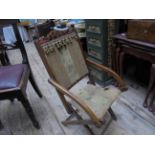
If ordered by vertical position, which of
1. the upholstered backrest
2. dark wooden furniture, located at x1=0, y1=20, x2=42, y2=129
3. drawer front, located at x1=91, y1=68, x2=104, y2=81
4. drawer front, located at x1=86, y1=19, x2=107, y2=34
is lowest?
drawer front, located at x1=91, y1=68, x2=104, y2=81

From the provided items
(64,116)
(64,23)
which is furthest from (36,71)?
(64,116)

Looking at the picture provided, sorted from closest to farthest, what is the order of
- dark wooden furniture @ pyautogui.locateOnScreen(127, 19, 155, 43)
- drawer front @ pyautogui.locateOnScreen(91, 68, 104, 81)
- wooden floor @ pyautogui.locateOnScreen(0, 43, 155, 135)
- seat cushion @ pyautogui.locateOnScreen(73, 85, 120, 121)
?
seat cushion @ pyautogui.locateOnScreen(73, 85, 120, 121) < dark wooden furniture @ pyautogui.locateOnScreen(127, 19, 155, 43) < wooden floor @ pyautogui.locateOnScreen(0, 43, 155, 135) < drawer front @ pyautogui.locateOnScreen(91, 68, 104, 81)

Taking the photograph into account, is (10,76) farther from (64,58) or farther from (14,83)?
(64,58)

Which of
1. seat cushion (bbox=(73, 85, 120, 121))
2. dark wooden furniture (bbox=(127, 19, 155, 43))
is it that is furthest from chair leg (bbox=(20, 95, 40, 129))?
dark wooden furniture (bbox=(127, 19, 155, 43))

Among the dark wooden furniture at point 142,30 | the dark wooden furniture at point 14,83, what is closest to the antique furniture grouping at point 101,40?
the dark wooden furniture at point 142,30

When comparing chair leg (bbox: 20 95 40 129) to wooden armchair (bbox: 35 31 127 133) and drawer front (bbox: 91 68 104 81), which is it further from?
drawer front (bbox: 91 68 104 81)

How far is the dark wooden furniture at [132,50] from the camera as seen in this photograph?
1.40 metres

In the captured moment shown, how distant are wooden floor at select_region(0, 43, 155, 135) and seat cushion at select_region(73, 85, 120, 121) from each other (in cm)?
38

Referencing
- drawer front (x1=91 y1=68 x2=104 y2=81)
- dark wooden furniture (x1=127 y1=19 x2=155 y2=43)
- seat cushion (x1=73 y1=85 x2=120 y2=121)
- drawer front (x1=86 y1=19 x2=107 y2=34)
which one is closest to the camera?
seat cushion (x1=73 y1=85 x2=120 y2=121)

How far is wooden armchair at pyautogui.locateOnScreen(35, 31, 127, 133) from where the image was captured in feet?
4.09

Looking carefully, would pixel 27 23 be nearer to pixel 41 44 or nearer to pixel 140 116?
pixel 41 44

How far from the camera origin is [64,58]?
1.42m

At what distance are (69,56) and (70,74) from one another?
0.17 metres

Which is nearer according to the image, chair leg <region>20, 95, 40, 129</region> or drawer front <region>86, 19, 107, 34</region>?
chair leg <region>20, 95, 40, 129</region>
